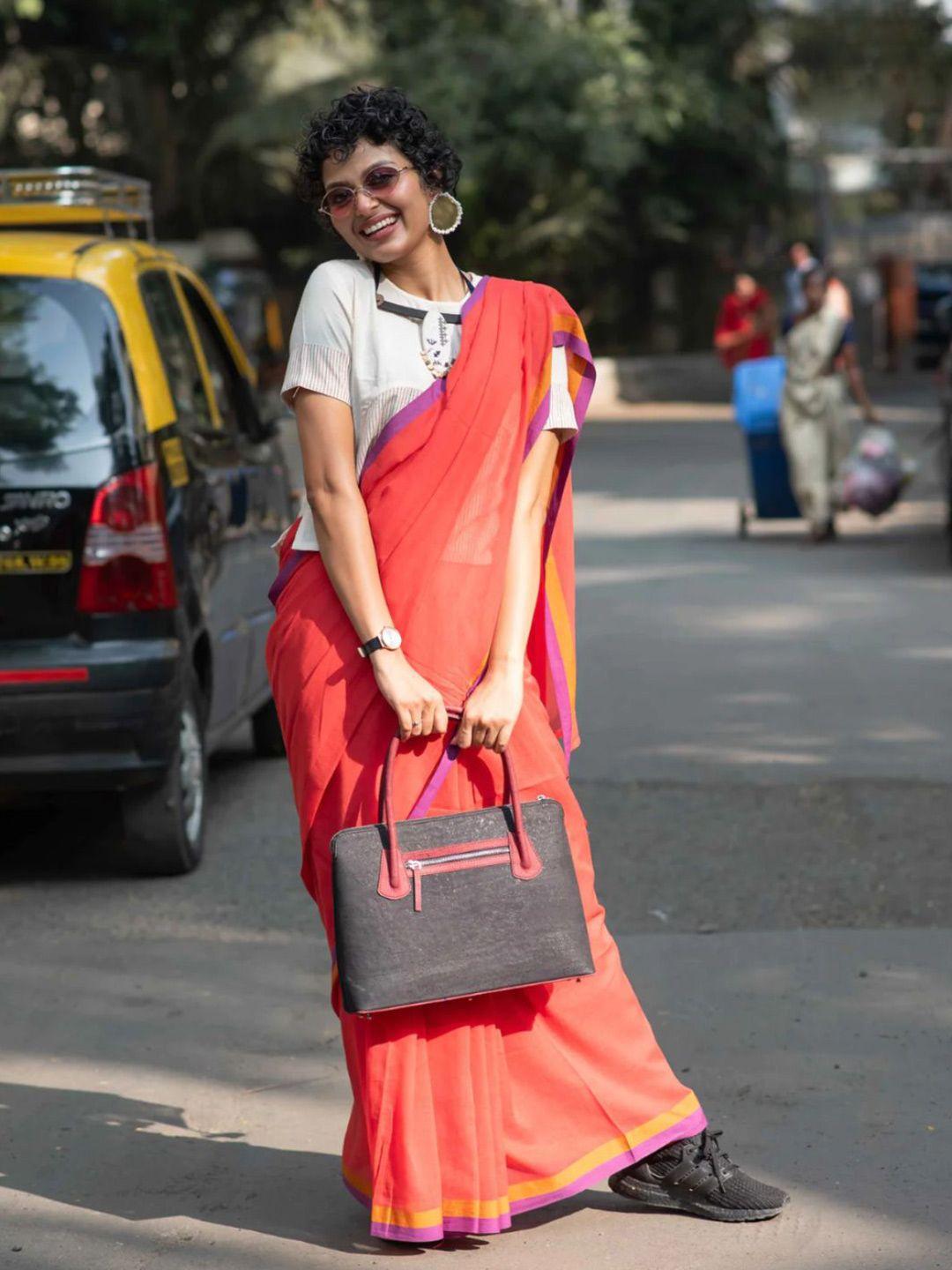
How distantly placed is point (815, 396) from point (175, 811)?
910 centimetres

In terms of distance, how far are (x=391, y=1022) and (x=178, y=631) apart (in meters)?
2.75

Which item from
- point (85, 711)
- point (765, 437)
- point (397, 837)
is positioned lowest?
point (765, 437)

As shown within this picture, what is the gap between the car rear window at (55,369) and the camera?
5.91 metres

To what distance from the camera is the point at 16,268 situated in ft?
20.0

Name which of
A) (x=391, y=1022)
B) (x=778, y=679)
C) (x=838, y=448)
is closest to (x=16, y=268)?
(x=391, y=1022)

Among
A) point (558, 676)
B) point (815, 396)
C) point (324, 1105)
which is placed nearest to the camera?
point (558, 676)

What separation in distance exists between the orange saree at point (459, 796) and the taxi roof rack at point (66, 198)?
3.63 metres

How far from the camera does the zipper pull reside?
3.38 m

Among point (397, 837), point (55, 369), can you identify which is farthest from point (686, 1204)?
point (55, 369)

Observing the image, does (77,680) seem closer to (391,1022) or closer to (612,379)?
(391,1022)

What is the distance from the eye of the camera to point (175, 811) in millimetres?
6207

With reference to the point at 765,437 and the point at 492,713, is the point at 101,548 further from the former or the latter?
the point at 765,437

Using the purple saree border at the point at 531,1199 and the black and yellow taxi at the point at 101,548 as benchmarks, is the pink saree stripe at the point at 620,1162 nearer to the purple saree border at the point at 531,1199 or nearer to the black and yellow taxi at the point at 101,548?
the purple saree border at the point at 531,1199

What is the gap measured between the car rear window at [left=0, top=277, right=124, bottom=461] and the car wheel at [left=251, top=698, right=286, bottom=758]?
233cm
